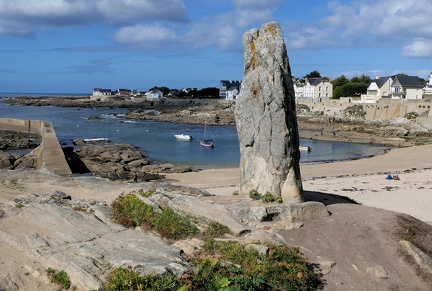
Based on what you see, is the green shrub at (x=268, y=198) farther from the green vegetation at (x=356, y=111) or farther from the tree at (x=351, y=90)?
the tree at (x=351, y=90)

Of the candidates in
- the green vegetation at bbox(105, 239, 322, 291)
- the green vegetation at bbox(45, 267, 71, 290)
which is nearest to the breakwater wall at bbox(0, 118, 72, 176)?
the green vegetation at bbox(45, 267, 71, 290)

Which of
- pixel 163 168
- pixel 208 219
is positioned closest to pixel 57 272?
pixel 208 219

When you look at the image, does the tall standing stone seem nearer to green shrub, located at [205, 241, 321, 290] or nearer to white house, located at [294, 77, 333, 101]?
green shrub, located at [205, 241, 321, 290]

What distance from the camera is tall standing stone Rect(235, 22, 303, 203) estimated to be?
12.5 metres

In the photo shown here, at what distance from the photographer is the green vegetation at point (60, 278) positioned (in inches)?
317

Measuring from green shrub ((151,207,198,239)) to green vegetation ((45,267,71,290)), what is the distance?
2.78 m

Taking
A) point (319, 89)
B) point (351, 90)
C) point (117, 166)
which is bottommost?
point (117, 166)

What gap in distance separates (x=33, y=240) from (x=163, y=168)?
990 inches

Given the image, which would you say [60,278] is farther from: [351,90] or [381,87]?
[351,90]

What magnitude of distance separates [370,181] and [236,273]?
20781 mm

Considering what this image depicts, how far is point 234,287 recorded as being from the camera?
25.9ft

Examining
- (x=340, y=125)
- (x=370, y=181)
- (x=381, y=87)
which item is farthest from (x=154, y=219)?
(x=381, y=87)

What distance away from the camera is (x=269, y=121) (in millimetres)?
12586

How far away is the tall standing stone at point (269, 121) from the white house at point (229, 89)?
131 m
